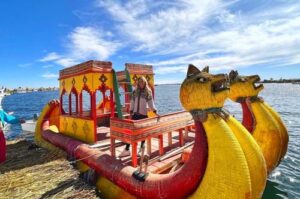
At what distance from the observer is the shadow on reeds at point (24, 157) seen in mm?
9002

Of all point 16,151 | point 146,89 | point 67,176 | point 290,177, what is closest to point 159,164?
point 146,89

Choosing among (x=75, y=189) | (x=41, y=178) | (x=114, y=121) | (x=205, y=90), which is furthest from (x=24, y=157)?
(x=205, y=90)

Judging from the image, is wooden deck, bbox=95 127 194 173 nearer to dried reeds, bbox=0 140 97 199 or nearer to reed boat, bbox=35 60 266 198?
reed boat, bbox=35 60 266 198

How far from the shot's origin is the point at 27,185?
7.16 meters

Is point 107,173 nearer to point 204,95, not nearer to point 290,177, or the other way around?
point 204,95

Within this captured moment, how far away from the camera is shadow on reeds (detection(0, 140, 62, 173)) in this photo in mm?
9002

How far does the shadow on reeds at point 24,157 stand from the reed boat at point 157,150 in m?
0.68

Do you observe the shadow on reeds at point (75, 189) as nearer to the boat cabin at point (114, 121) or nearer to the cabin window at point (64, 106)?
the boat cabin at point (114, 121)

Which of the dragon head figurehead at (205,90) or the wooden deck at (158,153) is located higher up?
the dragon head figurehead at (205,90)

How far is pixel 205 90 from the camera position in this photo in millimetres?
4605

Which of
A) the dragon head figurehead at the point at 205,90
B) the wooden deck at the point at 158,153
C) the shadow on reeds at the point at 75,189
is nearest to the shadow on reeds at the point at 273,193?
the wooden deck at the point at 158,153

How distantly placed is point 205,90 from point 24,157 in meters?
9.22

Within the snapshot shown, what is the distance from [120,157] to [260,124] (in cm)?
482

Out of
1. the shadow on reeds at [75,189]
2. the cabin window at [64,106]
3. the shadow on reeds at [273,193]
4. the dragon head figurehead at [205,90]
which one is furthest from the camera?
the cabin window at [64,106]
